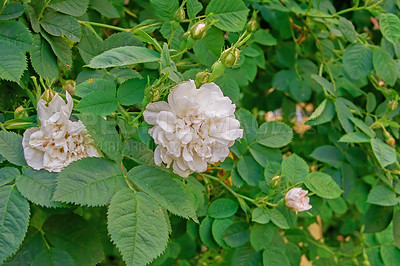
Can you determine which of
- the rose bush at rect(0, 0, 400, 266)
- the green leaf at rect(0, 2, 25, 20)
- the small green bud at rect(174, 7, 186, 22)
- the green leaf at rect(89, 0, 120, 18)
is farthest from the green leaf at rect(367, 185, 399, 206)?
the green leaf at rect(0, 2, 25, 20)

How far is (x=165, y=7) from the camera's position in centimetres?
91

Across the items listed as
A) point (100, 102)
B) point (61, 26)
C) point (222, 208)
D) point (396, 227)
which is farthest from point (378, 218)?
point (61, 26)

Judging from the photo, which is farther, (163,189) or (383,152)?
(383,152)

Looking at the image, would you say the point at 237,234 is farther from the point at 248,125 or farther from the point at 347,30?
the point at 347,30

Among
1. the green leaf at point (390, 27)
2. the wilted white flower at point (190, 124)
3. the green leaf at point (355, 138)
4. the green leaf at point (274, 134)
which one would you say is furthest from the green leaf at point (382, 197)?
the wilted white flower at point (190, 124)

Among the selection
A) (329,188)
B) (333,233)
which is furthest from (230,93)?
(333,233)

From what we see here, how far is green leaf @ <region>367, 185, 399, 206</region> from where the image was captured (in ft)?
3.57

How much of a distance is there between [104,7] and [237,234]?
1.99ft

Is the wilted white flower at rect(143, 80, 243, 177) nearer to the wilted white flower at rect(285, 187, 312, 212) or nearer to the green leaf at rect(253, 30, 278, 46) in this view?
the wilted white flower at rect(285, 187, 312, 212)

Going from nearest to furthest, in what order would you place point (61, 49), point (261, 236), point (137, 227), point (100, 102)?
1. point (137, 227)
2. point (100, 102)
3. point (61, 49)
4. point (261, 236)

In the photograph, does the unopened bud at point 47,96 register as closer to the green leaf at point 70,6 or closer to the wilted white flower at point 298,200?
the green leaf at point 70,6

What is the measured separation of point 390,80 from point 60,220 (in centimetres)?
88

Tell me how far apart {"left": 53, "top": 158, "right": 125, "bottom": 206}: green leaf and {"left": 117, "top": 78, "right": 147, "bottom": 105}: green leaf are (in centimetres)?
11

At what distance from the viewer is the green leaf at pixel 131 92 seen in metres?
0.78
